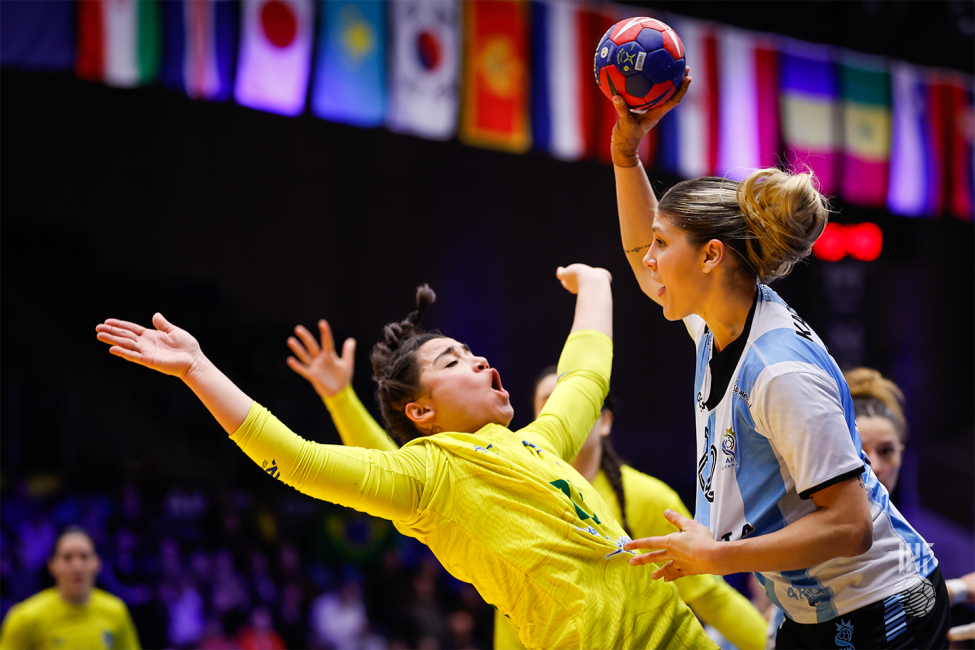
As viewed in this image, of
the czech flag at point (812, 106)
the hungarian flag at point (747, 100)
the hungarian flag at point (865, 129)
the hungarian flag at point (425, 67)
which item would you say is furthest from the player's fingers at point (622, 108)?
the hungarian flag at point (865, 129)

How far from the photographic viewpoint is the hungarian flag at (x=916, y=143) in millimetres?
9031

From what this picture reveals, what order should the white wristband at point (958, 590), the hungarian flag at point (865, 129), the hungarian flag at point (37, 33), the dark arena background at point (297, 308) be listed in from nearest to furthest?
the white wristband at point (958, 590)
the hungarian flag at point (37, 33)
the dark arena background at point (297, 308)
the hungarian flag at point (865, 129)

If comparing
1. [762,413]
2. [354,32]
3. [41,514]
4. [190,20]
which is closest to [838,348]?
[354,32]

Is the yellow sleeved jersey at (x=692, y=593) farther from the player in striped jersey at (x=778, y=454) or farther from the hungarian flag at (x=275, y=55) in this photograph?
the hungarian flag at (x=275, y=55)

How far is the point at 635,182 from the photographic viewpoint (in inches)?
91.7

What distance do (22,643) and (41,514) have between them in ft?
8.71

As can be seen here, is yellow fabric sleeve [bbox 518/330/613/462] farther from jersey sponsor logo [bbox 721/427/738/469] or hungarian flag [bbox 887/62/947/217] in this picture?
hungarian flag [bbox 887/62/947/217]

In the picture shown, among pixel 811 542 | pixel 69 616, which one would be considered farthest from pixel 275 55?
pixel 811 542

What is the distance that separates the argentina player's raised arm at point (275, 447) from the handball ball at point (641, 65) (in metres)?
1.15

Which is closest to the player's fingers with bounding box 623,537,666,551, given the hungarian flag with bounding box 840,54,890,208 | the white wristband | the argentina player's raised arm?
the argentina player's raised arm

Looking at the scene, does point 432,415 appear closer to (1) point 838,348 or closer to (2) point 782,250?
(2) point 782,250

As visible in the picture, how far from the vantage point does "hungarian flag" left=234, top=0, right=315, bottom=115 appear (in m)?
6.34

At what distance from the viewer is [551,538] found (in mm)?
2047

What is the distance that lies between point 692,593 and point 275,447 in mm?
1508
